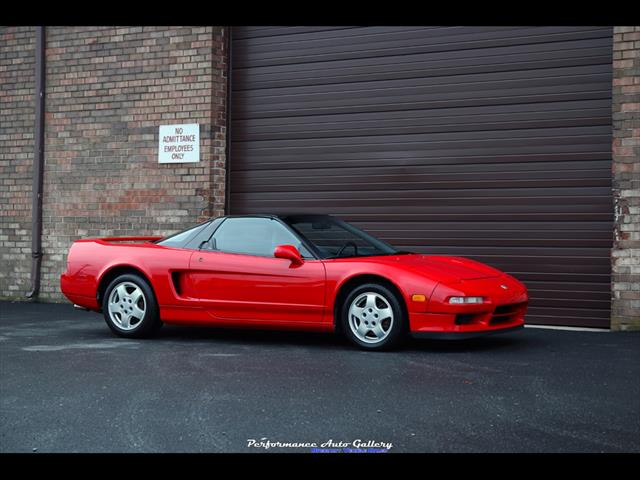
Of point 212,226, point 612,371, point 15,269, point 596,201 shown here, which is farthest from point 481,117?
point 15,269

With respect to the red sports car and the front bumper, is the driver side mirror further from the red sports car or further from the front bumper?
the front bumper

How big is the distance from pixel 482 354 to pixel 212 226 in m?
2.73

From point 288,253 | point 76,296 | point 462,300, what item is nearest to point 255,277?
point 288,253

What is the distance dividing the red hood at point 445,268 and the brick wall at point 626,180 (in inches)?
86.6

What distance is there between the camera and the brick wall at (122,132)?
39.1 ft

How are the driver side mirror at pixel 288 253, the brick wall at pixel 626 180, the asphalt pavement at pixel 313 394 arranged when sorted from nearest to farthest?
the asphalt pavement at pixel 313 394
the driver side mirror at pixel 288 253
the brick wall at pixel 626 180

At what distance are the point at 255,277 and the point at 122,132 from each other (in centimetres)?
533

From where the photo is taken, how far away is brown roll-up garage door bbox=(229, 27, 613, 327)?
10016 millimetres

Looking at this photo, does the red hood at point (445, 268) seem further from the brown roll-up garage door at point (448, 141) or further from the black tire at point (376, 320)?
the brown roll-up garage door at point (448, 141)

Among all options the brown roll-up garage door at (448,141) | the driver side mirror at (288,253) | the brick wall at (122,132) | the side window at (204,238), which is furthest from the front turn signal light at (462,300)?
the brick wall at (122,132)

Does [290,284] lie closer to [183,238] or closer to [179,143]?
[183,238]

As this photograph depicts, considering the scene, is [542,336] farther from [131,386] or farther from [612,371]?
[131,386]

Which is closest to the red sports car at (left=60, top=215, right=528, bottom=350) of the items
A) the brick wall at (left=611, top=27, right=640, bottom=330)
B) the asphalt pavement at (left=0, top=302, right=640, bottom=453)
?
the asphalt pavement at (left=0, top=302, right=640, bottom=453)

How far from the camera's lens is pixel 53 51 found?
1289 cm
